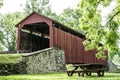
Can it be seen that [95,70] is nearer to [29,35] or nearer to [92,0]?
[92,0]

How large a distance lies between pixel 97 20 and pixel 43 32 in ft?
54.2

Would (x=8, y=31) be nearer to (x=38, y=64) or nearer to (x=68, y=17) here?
(x=68, y=17)

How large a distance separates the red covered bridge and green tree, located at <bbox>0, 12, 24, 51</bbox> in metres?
16.9

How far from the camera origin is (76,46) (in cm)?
2889

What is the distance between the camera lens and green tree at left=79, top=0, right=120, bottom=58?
15.0m

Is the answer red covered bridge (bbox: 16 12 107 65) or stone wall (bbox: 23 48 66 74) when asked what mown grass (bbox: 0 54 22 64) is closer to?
stone wall (bbox: 23 48 66 74)

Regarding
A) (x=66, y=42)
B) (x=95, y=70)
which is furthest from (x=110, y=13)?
(x=66, y=42)

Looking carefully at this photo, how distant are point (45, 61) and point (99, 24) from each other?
649 cm

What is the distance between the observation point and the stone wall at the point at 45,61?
1897cm

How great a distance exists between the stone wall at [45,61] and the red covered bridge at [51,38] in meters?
1.28

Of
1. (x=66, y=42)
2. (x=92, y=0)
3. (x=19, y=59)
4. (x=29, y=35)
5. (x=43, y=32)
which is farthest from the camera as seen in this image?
(x=43, y=32)

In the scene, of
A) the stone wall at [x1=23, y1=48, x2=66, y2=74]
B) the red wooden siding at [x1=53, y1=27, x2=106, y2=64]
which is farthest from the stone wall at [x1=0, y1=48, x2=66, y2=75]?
the red wooden siding at [x1=53, y1=27, x2=106, y2=64]

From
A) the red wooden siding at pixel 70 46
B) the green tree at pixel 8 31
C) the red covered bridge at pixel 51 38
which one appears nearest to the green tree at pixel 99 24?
the red covered bridge at pixel 51 38

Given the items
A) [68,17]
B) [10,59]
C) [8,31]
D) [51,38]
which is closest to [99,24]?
[10,59]
